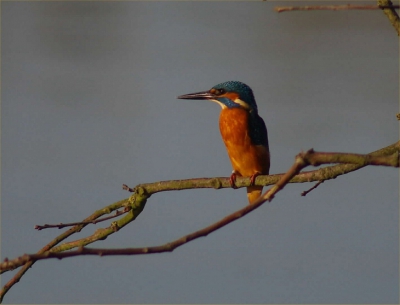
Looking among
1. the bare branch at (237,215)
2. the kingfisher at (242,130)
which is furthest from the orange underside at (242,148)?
the bare branch at (237,215)

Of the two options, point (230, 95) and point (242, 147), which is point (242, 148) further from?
point (230, 95)

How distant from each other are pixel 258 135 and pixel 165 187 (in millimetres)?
981

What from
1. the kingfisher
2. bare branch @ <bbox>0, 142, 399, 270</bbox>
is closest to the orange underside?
the kingfisher

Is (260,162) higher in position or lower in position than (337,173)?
higher

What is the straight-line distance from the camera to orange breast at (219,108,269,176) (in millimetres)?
2535

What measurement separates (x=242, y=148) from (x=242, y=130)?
69 mm

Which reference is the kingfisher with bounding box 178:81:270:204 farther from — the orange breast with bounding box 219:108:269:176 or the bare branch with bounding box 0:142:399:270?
the bare branch with bounding box 0:142:399:270

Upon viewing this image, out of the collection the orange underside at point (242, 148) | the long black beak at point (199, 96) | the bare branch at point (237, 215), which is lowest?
the bare branch at point (237, 215)

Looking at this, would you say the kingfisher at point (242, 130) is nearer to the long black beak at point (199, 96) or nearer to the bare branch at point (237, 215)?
the long black beak at point (199, 96)

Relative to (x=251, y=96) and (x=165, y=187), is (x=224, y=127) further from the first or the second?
(x=165, y=187)

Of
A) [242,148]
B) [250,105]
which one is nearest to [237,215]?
[242,148]

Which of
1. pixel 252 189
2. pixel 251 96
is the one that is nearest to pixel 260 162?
pixel 252 189

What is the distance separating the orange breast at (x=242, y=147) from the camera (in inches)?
99.8

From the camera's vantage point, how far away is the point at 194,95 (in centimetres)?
253
